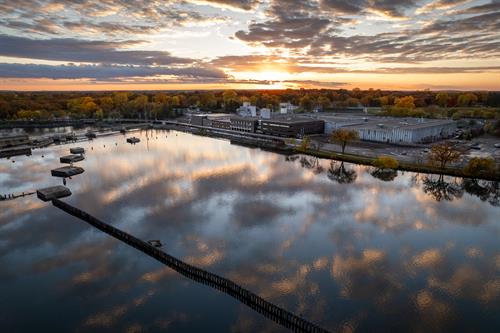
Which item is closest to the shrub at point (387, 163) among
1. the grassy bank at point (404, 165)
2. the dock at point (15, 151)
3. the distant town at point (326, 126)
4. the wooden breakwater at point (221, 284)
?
the distant town at point (326, 126)

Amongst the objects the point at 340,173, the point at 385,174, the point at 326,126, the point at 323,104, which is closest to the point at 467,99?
the point at 323,104

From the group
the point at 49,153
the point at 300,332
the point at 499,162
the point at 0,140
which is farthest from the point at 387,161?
the point at 0,140

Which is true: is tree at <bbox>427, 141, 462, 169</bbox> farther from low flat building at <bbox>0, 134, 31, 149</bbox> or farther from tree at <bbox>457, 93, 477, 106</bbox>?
tree at <bbox>457, 93, 477, 106</bbox>

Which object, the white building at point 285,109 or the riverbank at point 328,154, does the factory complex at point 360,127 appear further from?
the white building at point 285,109

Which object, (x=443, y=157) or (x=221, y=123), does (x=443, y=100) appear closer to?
(x=221, y=123)

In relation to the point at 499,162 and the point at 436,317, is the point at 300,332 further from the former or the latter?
the point at 499,162

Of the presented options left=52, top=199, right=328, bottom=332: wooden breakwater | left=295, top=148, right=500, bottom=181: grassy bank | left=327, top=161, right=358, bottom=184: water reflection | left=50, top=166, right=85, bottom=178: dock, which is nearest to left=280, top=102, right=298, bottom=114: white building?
left=295, top=148, right=500, bottom=181: grassy bank
